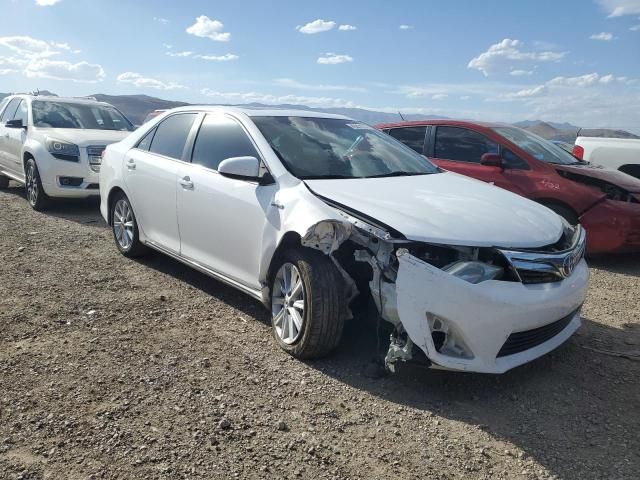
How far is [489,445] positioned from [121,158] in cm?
438

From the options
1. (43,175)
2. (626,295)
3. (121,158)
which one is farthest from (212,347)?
(43,175)

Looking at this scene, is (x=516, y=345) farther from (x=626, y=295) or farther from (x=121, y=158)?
(x=121, y=158)

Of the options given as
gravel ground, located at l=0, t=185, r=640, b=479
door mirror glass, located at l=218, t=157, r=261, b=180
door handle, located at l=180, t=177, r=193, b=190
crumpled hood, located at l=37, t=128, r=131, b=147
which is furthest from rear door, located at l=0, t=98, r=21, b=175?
door mirror glass, located at l=218, t=157, r=261, b=180

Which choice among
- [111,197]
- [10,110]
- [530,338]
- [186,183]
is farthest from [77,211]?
[530,338]

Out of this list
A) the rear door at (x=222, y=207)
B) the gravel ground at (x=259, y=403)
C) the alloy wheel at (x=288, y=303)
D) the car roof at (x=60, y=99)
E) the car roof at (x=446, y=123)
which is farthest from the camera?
the car roof at (x=60, y=99)

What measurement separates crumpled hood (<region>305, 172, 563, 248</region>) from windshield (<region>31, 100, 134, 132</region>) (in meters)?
6.64

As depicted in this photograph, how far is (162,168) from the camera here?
4.80 metres

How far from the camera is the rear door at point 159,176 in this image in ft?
15.4

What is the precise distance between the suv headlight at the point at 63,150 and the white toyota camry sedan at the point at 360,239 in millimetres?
3664

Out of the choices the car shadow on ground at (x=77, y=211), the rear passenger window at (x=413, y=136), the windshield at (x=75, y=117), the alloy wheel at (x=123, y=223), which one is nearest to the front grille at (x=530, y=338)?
the alloy wheel at (x=123, y=223)

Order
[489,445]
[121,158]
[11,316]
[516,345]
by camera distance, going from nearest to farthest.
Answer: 1. [489,445]
2. [516,345]
3. [11,316]
4. [121,158]

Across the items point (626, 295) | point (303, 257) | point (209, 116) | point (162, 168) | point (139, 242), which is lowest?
point (626, 295)

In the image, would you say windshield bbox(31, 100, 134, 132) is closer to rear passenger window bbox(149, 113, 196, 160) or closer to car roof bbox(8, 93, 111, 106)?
car roof bbox(8, 93, 111, 106)

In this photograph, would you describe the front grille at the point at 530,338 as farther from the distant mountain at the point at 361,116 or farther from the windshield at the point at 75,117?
the windshield at the point at 75,117
